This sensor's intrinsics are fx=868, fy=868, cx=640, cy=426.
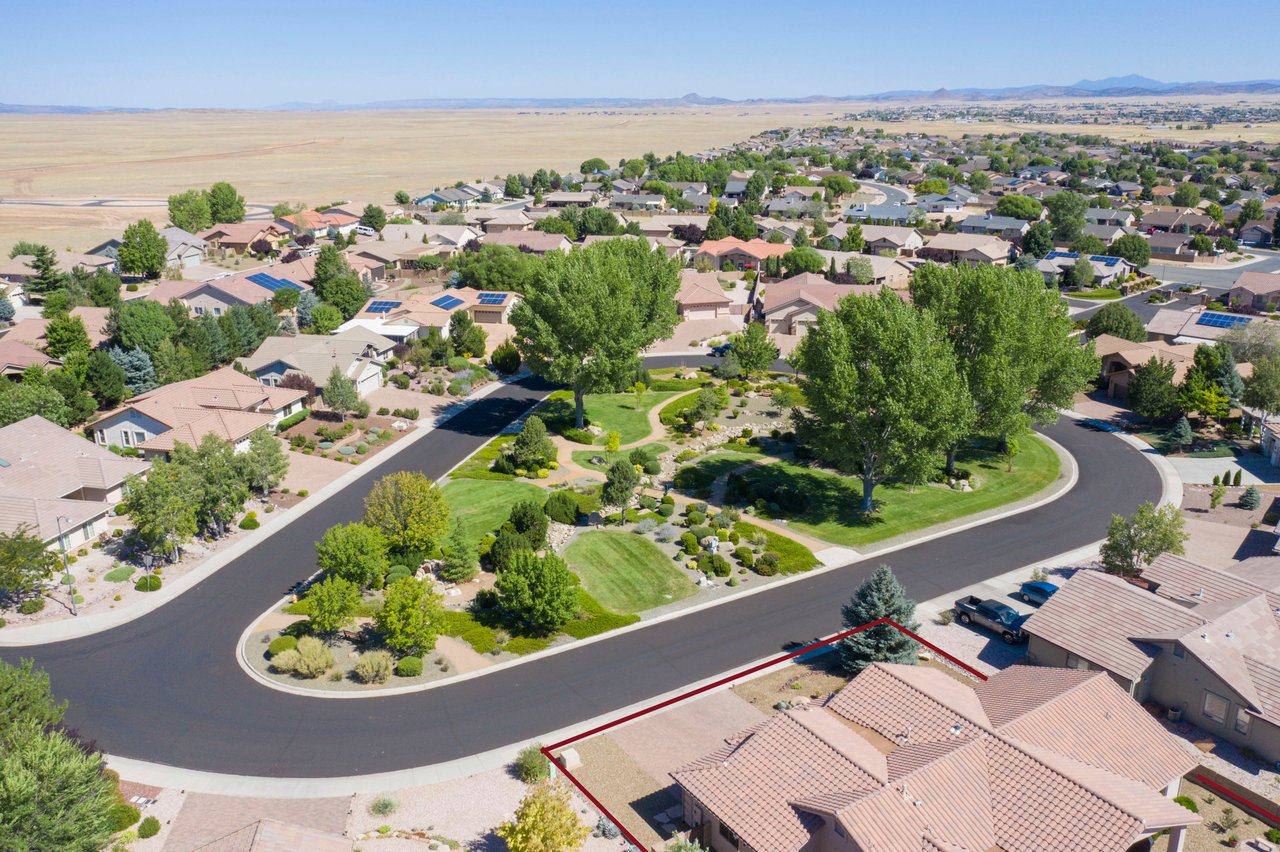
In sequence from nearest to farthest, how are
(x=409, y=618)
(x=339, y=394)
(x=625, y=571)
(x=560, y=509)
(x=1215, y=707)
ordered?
1. (x=1215, y=707)
2. (x=409, y=618)
3. (x=625, y=571)
4. (x=560, y=509)
5. (x=339, y=394)

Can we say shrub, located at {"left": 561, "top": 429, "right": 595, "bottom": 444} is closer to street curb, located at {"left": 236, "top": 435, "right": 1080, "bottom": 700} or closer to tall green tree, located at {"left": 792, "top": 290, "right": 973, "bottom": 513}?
tall green tree, located at {"left": 792, "top": 290, "right": 973, "bottom": 513}

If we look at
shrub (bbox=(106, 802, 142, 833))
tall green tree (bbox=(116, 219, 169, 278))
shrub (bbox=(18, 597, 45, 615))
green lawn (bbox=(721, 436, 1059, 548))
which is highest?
tall green tree (bbox=(116, 219, 169, 278))

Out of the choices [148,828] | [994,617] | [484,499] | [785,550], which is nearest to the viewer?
[148,828]

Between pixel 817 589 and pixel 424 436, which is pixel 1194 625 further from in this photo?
pixel 424 436

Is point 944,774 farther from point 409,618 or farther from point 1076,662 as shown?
point 409,618

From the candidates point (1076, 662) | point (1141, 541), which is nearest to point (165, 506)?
point (1076, 662)

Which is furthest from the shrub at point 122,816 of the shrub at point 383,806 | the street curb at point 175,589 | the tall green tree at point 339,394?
the tall green tree at point 339,394

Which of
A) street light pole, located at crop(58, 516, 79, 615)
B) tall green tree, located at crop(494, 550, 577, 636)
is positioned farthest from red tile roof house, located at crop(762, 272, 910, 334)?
street light pole, located at crop(58, 516, 79, 615)
